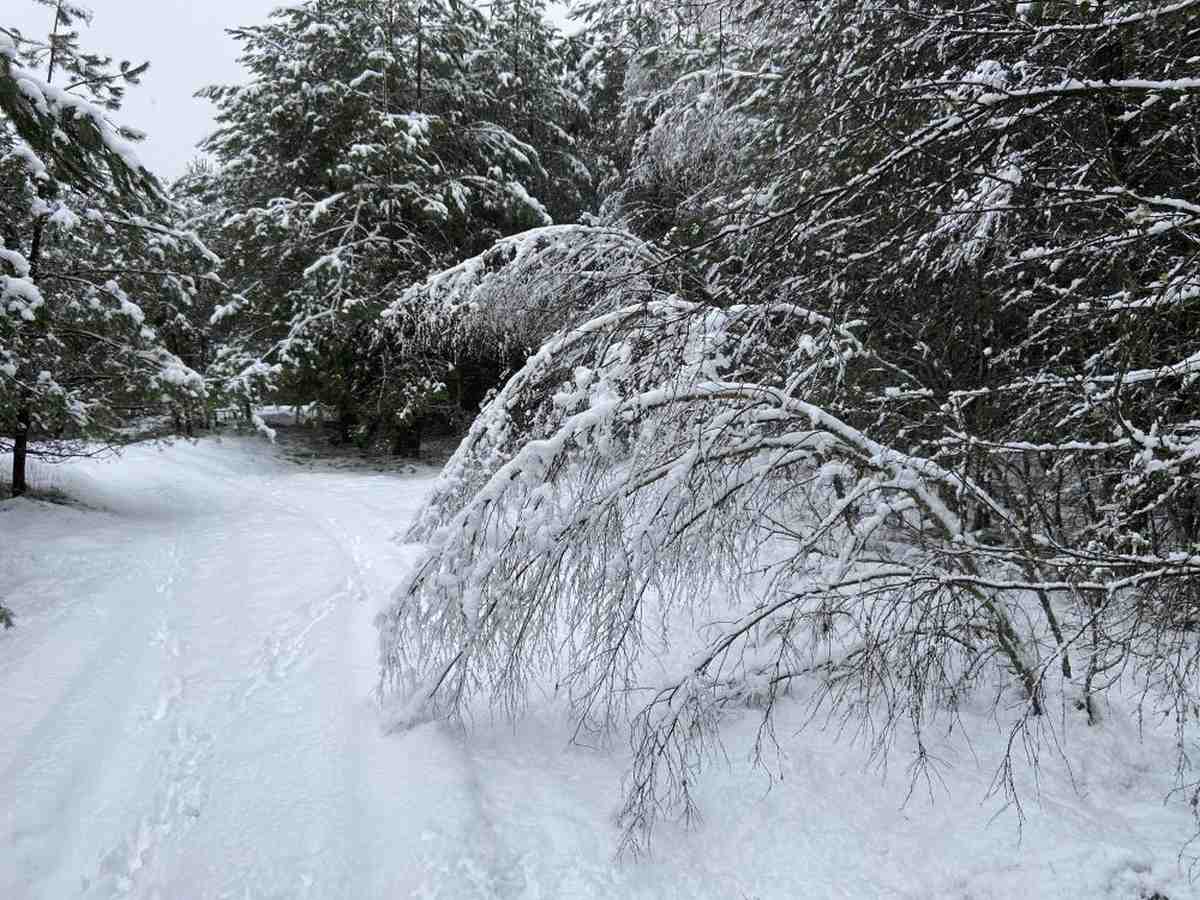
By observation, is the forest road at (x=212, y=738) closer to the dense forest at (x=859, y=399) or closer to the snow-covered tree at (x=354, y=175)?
the dense forest at (x=859, y=399)

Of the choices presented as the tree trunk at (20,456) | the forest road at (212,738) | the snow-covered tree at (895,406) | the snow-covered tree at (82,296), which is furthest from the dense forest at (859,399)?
the tree trunk at (20,456)

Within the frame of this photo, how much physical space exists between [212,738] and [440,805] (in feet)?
5.49

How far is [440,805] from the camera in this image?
361 cm

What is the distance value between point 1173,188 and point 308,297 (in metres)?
12.9

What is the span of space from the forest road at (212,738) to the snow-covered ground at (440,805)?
0.01 m

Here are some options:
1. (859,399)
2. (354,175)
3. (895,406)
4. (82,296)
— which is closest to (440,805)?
(859,399)

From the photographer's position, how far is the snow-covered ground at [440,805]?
3.15m

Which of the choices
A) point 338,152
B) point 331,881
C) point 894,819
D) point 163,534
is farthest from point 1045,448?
point 338,152

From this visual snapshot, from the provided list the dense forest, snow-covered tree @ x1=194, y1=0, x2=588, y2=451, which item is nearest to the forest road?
the dense forest

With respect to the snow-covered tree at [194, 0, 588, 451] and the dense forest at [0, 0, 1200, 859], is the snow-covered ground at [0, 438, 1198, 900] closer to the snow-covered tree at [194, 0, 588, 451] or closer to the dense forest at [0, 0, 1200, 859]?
the dense forest at [0, 0, 1200, 859]

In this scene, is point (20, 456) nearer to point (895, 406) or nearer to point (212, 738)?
point (212, 738)

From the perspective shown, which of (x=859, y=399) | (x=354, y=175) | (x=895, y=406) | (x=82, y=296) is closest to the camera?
(x=859, y=399)

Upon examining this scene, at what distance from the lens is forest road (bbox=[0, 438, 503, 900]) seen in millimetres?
3270

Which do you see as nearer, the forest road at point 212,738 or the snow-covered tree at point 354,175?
the forest road at point 212,738
